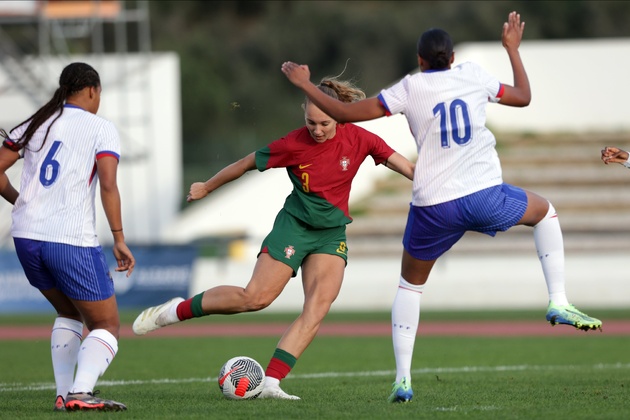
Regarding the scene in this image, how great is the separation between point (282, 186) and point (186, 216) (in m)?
2.91

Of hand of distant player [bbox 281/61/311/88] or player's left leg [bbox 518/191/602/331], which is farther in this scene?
player's left leg [bbox 518/191/602/331]

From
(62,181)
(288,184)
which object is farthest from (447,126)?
(288,184)

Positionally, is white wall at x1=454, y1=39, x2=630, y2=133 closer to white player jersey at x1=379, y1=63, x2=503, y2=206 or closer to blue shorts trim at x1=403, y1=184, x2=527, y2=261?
blue shorts trim at x1=403, y1=184, x2=527, y2=261

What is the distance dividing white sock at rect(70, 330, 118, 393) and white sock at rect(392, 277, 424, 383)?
6.14ft

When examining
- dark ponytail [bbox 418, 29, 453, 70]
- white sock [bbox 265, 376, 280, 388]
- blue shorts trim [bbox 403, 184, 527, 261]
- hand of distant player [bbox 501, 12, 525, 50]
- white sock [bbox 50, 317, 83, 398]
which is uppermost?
hand of distant player [bbox 501, 12, 525, 50]

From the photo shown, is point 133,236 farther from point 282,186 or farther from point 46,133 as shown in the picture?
point 46,133

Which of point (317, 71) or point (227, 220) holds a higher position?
point (317, 71)

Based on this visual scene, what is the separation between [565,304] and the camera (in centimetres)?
726

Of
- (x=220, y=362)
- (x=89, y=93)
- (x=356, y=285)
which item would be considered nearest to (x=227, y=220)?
(x=356, y=285)

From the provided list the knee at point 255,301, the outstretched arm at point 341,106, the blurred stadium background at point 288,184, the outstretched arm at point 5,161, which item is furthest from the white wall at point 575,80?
the outstretched arm at point 5,161

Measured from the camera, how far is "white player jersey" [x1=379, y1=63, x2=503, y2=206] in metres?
6.79

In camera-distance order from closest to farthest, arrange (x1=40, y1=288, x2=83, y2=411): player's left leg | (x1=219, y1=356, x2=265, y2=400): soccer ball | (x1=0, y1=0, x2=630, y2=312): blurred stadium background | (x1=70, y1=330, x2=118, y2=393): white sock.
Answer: (x1=70, y1=330, x2=118, y2=393): white sock
(x1=40, y1=288, x2=83, y2=411): player's left leg
(x1=219, y1=356, x2=265, y2=400): soccer ball
(x1=0, y1=0, x2=630, y2=312): blurred stadium background

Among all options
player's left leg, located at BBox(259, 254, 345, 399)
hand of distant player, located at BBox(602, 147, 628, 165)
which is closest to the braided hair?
player's left leg, located at BBox(259, 254, 345, 399)

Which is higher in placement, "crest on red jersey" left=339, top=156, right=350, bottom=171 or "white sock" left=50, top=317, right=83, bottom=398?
"crest on red jersey" left=339, top=156, right=350, bottom=171
